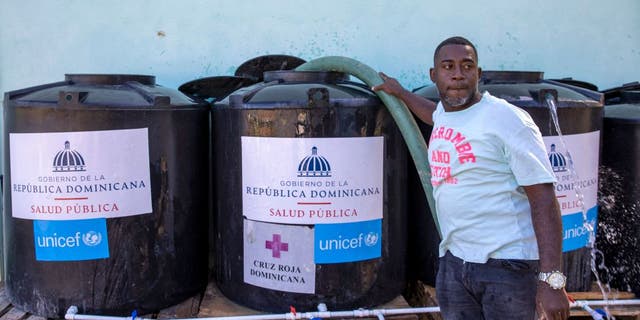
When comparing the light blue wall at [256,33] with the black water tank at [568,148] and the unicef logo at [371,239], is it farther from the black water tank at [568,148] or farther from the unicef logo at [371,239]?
the unicef logo at [371,239]

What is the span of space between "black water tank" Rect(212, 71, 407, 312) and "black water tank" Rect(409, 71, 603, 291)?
25cm

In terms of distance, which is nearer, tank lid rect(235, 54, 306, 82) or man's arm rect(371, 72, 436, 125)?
man's arm rect(371, 72, 436, 125)

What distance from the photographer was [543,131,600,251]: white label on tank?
2.40m

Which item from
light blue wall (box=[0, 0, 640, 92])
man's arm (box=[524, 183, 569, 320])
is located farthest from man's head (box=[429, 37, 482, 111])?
light blue wall (box=[0, 0, 640, 92])

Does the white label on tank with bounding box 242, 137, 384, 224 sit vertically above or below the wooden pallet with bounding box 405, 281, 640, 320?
above

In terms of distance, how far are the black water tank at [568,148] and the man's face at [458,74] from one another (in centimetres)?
74

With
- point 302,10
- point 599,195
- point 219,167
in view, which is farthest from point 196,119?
point 599,195

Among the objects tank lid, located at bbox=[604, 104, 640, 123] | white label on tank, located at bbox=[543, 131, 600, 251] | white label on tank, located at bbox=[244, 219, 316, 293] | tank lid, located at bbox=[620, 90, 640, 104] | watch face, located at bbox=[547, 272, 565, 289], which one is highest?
tank lid, located at bbox=[620, 90, 640, 104]

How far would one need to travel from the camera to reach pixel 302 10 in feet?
11.3

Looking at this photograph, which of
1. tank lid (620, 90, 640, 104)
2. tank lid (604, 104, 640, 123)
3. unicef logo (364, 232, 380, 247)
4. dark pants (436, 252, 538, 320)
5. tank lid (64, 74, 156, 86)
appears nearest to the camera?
dark pants (436, 252, 538, 320)

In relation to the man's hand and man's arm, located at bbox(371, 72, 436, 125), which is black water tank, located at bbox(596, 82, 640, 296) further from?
the man's hand

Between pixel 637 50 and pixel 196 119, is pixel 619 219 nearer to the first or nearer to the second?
pixel 637 50

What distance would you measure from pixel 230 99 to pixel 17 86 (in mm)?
1784

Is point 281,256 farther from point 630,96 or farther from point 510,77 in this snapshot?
point 630,96
